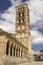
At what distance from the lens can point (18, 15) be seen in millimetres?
42688

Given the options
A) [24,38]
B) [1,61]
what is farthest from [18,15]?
[1,61]

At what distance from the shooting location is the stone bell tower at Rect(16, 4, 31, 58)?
3991cm

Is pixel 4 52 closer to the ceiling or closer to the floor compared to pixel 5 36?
closer to the floor

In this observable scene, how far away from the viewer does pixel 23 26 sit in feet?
135

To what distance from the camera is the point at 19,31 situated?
40688 millimetres

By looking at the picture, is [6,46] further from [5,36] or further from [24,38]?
[24,38]

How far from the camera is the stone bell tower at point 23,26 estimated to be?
1571 inches

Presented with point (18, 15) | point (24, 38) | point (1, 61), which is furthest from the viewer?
point (18, 15)

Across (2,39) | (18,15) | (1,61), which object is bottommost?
(1,61)

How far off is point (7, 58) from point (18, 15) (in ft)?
79.1

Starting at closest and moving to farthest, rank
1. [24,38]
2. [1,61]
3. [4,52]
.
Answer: [1,61], [4,52], [24,38]

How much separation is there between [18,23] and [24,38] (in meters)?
4.90

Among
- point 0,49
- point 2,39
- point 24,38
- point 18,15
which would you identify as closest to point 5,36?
point 2,39

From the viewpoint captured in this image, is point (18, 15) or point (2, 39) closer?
point (2, 39)
